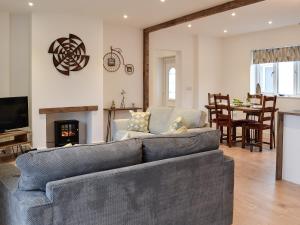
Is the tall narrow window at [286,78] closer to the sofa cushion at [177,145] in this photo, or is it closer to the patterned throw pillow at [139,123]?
the patterned throw pillow at [139,123]

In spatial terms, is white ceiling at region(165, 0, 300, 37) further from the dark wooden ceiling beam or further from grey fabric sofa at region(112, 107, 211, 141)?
grey fabric sofa at region(112, 107, 211, 141)

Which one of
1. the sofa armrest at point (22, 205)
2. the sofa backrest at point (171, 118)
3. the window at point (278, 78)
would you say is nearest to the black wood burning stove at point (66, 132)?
the sofa backrest at point (171, 118)

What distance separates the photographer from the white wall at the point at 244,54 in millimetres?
6895

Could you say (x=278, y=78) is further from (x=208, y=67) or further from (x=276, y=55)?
(x=208, y=67)

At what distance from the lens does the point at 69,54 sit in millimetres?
5945

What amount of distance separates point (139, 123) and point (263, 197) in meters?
2.22

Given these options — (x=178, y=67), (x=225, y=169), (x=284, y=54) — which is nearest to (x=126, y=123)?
(x=225, y=169)

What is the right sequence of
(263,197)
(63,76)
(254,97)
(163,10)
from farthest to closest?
(254,97) → (63,76) → (163,10) → (263,197)

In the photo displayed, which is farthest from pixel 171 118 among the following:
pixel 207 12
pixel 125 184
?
pixel 125 184

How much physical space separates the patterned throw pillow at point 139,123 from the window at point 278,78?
3.84 m

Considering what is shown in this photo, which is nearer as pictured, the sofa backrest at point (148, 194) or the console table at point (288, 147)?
the sofa backrest at point (148, 194)

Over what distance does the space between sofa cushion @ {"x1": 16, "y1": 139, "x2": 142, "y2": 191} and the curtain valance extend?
597 centimetres

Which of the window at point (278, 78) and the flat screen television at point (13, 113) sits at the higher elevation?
the window at point (278, 78)

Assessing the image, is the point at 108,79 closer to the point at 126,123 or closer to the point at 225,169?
the point at 126,123
